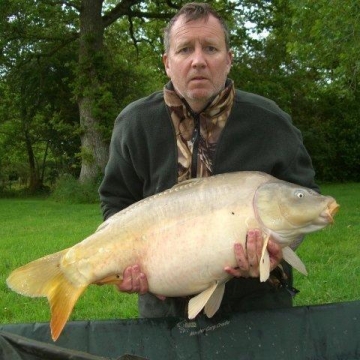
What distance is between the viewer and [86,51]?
13.0 metres

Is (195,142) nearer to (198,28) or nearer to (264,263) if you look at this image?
(198,28)

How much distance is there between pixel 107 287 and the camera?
402 centimetres

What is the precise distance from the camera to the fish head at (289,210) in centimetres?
179

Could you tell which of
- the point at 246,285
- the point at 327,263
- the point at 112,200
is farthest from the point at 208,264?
the point at 327,263

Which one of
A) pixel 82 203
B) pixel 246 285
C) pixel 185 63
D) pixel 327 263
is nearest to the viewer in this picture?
pixel 185 63

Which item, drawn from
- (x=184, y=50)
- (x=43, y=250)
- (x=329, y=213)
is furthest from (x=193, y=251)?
(x=43, y=250)

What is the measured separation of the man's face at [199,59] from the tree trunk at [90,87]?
11.0m

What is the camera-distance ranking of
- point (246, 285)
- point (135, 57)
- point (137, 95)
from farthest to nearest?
point (135, 57) → point (137, 95) → point (246, 285)

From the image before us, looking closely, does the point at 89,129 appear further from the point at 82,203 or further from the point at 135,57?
the point at 135,57

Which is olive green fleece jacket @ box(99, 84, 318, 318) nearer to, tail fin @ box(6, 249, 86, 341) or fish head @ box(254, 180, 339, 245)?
fish head @ box(254, 180, 339, 245)

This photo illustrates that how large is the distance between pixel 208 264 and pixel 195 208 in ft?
0.62

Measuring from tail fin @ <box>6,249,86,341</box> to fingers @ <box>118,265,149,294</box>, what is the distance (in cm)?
15

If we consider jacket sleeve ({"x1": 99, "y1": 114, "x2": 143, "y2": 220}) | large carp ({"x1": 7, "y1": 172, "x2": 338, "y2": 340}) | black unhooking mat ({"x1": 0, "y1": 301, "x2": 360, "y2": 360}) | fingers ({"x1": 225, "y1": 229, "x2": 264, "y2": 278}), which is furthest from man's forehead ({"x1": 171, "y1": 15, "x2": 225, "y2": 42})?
black unhooking mat ({"x1": 0, "y1": 301, "x2": 360, "y2": 360})

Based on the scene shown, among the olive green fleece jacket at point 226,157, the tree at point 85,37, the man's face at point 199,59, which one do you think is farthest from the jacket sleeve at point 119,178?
→ the tree at point 85,37
